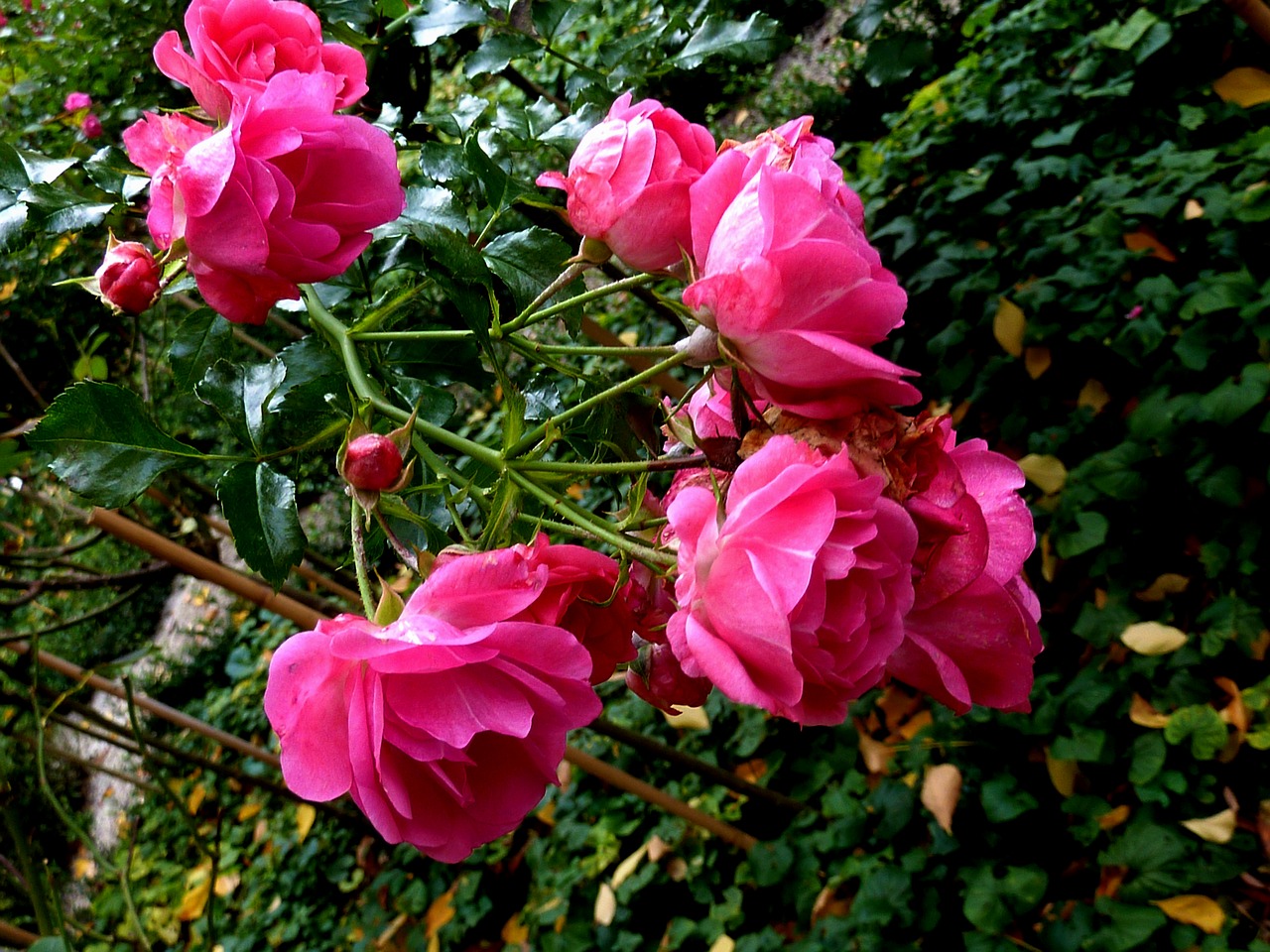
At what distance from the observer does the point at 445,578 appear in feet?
1.17

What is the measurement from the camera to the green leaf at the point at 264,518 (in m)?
0.51

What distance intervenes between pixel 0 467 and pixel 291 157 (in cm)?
41

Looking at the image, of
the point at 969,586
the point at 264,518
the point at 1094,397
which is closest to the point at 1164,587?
the point at 1094,397

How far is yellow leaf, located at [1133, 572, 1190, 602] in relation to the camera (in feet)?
4.68

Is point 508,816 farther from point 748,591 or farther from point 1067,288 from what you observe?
point 1067,288

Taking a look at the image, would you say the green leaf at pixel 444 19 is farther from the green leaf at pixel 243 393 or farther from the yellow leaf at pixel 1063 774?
the yellow leaf at pixel 1063 774

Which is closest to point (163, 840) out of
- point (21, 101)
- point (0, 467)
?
point (21, 101)

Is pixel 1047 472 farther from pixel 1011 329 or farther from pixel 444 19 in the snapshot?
pixel 444 19

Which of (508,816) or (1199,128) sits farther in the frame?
(1199,128)

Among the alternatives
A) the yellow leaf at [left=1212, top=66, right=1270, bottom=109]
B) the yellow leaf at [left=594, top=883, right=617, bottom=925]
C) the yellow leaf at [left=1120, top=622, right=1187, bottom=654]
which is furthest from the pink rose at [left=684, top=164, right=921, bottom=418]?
the yellow leaf at [left=1212, top=66, right=1270, bottom=109]

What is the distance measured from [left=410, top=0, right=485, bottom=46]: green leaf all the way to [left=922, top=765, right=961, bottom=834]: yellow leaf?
119 cm

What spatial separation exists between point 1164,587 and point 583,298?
4.36ft

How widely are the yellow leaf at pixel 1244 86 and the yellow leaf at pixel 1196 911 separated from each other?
148cm

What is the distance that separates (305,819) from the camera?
2.39 metres
